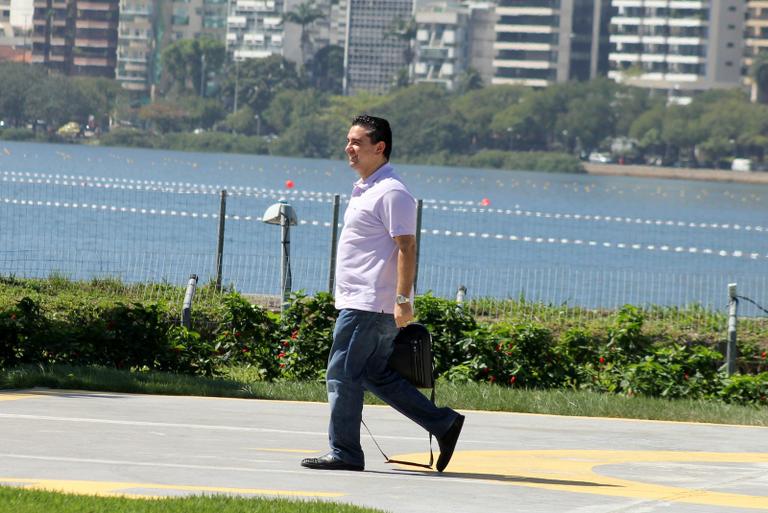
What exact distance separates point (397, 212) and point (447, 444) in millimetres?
Answer: 1220

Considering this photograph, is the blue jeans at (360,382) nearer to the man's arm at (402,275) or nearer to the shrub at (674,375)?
the man's arm at (402,275)

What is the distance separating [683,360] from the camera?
44.7 ft

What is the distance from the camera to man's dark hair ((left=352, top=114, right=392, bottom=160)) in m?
Answer: 8.91

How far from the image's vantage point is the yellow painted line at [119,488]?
25.4ft

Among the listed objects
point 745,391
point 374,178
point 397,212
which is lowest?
point 745,391

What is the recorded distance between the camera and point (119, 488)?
7875 mm

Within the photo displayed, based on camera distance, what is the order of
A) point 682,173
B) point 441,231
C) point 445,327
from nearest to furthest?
point 445,327
point 441,231
point 682,173

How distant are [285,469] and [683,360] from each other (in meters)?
5.63

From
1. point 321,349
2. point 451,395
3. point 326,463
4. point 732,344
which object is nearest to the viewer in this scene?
point 326,463

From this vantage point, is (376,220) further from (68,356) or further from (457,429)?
(68,356)

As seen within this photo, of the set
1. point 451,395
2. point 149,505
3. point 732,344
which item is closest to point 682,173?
point 732,344

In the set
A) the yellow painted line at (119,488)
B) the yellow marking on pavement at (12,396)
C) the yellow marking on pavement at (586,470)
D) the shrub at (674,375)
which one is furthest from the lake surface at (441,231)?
the yellow painted line at (119,488)

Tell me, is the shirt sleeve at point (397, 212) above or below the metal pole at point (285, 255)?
above

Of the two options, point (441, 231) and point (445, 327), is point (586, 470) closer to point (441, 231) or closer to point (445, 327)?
point (445, 327)
